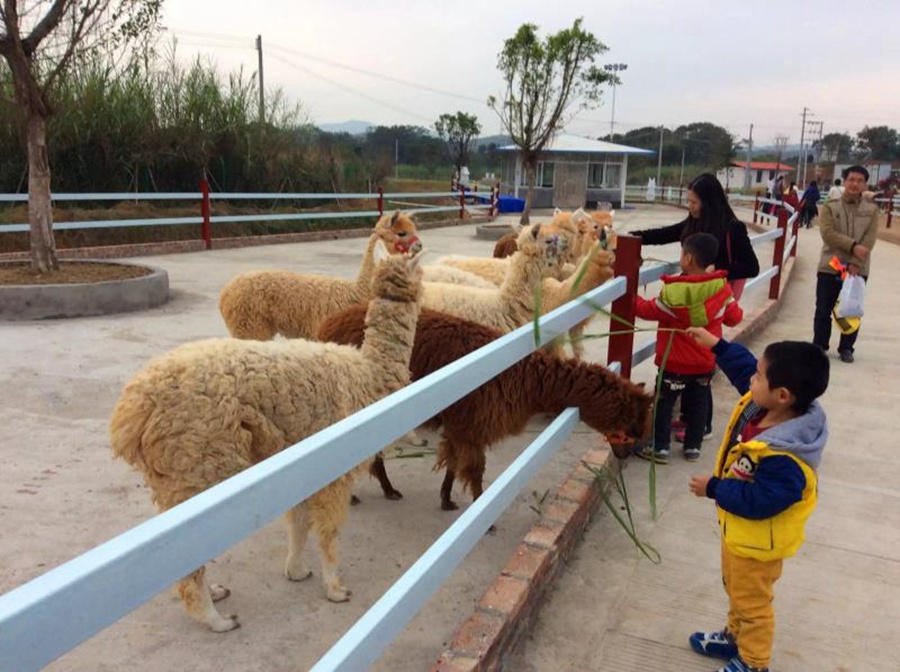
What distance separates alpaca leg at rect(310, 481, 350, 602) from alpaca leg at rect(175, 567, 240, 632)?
16.0 inches

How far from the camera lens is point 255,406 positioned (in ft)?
9.46

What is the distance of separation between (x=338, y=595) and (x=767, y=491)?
1.75 metres

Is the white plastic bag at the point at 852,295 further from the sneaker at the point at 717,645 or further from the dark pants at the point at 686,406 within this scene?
the sneaker at the point at 717,645

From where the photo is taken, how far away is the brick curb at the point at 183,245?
40.5 feet

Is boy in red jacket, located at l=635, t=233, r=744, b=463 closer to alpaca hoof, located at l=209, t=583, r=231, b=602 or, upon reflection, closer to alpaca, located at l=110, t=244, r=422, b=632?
alpaca, located at l=110, t=244, r=422, b=632

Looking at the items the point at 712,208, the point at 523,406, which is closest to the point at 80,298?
the point at 523,406

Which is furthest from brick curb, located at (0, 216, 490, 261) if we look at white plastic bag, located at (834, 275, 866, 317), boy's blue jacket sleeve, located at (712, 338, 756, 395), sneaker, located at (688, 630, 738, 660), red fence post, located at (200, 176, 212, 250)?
sneaker, located at (688, 630, 738, 660)

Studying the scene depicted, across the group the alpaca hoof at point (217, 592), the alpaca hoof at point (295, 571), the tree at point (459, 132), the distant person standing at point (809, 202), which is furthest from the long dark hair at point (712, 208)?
the tree at point (459, 132)

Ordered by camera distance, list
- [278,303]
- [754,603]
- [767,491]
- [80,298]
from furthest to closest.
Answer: [80,298], [278,303], [754,603], [767,491]

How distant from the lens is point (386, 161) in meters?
24.4

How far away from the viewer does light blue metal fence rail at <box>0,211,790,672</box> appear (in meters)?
0.87

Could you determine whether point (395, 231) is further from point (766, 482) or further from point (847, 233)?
point (766, 482)

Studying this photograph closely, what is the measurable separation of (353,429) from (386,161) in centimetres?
2379

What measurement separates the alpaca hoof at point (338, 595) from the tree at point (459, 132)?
4587 centimetres
